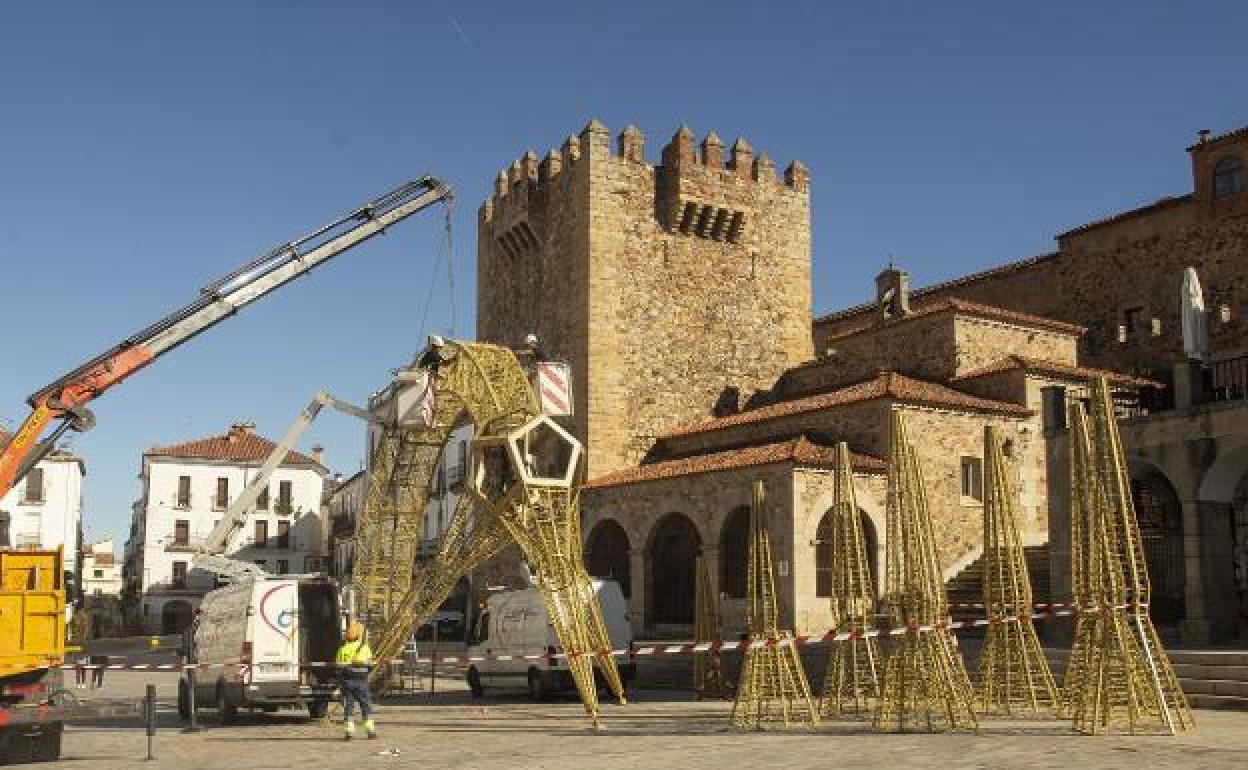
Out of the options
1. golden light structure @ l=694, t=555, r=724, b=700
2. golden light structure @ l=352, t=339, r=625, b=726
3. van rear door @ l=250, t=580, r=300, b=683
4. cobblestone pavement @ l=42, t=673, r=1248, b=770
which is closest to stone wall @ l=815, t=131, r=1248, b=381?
golden light structure @ l=694, t=555, r=724, b=700

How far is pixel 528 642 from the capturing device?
80.3 feet

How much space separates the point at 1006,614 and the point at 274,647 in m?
10.4

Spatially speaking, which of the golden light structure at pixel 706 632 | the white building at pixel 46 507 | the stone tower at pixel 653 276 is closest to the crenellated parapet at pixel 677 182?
the stone tower at pixel 653 276

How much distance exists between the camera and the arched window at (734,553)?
95.8 ft

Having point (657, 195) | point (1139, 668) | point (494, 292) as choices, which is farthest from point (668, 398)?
point (1139, 668)

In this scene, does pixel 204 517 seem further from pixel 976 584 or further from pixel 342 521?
pixel 976 584

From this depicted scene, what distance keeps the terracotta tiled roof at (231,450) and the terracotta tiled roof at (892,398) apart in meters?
40.0

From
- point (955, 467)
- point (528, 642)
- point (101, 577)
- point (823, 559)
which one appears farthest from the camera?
point (101, 577)

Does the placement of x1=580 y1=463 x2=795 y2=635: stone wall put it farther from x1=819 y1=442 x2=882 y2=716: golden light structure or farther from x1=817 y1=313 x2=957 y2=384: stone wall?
x1=819 y1=442 x2=882 y2=716: golden light structure

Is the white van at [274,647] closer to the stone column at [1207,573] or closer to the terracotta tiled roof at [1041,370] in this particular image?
the stone column at [1207,573]

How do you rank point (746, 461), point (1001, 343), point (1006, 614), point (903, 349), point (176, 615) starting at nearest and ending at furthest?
point (1006, 614), point (746, 461), point (1001, 343), point (903, 349), point (176, 615)

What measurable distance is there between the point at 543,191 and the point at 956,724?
2647 centimetres

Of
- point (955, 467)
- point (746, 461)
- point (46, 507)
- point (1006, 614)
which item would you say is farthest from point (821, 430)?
point (46, 507)

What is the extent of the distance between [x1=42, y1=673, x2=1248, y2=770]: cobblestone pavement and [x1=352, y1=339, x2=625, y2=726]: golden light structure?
1.38 metres
